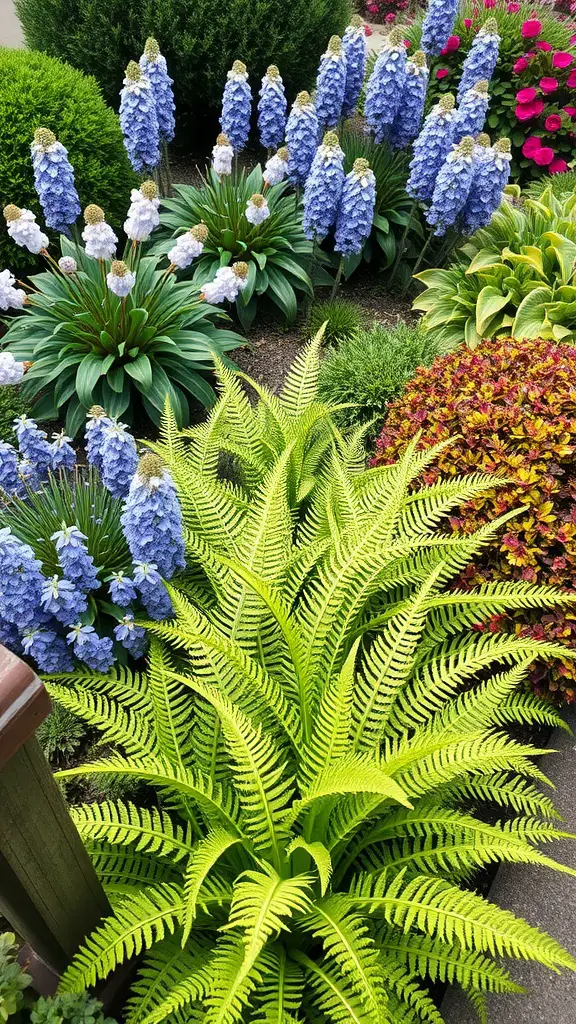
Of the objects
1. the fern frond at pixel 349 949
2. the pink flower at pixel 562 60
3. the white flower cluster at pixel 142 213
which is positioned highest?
the pink flower at pixel 562 60

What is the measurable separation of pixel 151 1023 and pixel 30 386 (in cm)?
273

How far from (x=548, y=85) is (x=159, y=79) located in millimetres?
3445

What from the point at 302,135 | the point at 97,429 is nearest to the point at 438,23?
the point at 302,135

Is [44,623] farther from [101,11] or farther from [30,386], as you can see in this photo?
[101,11]

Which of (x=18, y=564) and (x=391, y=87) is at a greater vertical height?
(x=391, y=87)

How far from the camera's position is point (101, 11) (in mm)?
4867

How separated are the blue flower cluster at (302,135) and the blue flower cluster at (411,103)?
0.59 meters

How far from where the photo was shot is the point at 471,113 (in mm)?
3807

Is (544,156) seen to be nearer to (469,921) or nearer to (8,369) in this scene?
(8,369)

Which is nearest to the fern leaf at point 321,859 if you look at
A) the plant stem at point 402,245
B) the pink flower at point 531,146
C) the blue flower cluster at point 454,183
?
the blue flower cluster at point 454,183

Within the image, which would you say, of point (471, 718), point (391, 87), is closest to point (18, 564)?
point (471, 718)

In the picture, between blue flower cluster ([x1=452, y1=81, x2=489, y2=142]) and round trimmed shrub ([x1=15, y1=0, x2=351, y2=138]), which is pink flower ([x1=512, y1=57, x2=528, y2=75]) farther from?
blue flower cluster ([x1=452, y1=81, x2=489, y2=142])

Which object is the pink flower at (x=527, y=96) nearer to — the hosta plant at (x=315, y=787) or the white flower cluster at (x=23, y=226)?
the white flower cluster at (x=23, y=226)

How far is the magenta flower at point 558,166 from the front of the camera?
5.51m
